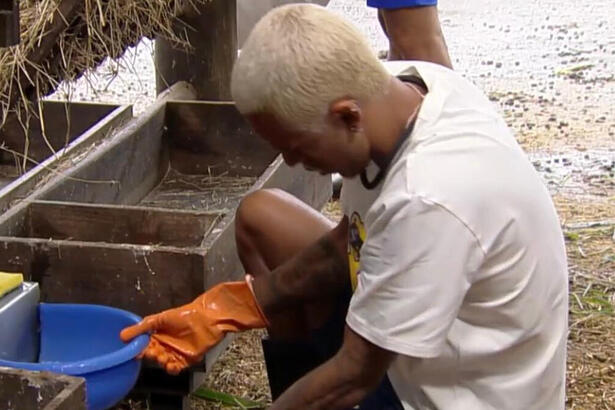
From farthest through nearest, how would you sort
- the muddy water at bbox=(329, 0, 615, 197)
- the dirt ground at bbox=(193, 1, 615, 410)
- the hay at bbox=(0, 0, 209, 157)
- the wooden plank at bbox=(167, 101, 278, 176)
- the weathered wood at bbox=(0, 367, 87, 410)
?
the muddy water at bbox=(329, 0, 615, 197), the wooden plank at bbox=(167, 101, 278, 176), the dirt ground at bbox=(193, 1, 615, 410), the hay at bbox=(0, 0, 209, 157), the weathered wood at bbox=(0, 367, 87, 410)

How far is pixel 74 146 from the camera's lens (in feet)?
10.7

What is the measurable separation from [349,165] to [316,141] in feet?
0.26

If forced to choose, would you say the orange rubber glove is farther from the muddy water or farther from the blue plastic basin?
the muddy water

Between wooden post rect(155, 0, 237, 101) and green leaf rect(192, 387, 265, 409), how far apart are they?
138 cm

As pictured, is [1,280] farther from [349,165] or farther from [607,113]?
[607,113]

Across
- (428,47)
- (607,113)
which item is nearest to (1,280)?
(428,47)

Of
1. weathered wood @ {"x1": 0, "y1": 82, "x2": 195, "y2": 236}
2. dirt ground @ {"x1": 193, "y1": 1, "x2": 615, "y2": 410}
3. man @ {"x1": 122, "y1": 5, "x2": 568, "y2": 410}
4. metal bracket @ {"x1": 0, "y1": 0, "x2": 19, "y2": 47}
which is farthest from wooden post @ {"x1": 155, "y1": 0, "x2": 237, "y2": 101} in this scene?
man @ {"x1": 122, "y1": 5, "x2": 568, "y2": 410}

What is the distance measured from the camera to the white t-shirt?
4.80ft

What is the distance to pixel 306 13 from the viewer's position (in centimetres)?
149

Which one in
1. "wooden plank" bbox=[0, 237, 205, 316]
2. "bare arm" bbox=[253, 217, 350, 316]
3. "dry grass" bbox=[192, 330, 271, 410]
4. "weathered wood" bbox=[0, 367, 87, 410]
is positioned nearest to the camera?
"weathered wood" bbox=[0, 367, 87, 410]

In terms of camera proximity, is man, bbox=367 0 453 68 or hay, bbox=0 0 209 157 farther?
man, bbox=367 0 453 68

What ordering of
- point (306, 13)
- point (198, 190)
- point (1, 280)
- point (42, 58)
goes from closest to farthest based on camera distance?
point (306, 13)
point (1, 280)
point (42, 58)
point (198, 190)

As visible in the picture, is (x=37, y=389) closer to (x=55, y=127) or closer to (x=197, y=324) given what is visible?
(x=197, y=324)

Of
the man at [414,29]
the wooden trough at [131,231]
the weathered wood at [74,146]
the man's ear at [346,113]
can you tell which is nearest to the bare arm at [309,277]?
the wooden trough at [131,231]
